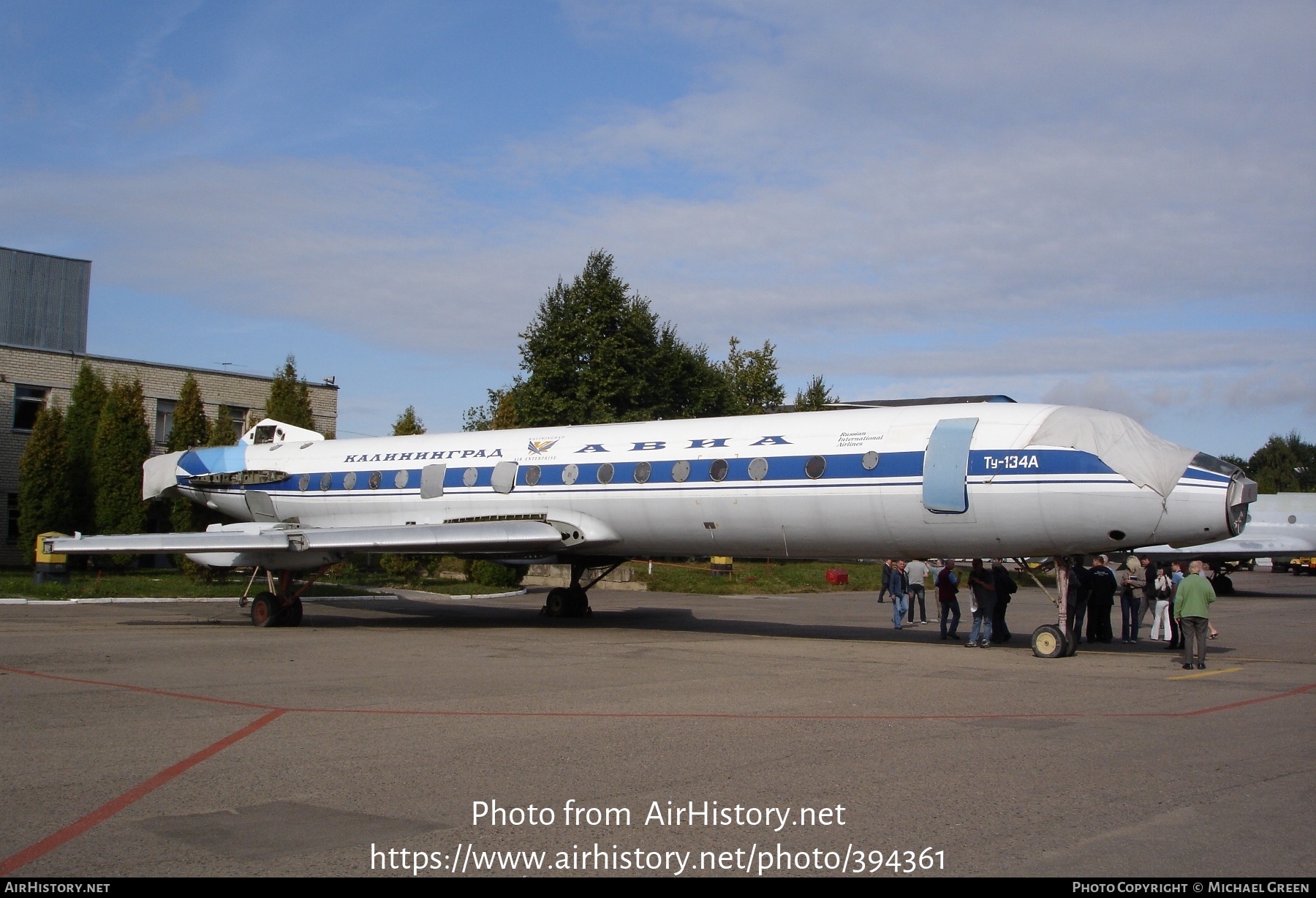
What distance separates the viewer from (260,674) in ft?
42.3

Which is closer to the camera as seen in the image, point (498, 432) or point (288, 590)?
point (288, 590)

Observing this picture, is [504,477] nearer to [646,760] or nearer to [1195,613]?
[1195,613]

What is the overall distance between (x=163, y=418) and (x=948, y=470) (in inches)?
1355

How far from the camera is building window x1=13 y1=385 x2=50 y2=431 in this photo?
124 feet

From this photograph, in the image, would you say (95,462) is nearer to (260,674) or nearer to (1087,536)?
(260,674)

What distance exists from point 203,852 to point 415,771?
2068 mm

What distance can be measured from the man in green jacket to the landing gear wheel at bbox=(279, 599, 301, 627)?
15.2 meters

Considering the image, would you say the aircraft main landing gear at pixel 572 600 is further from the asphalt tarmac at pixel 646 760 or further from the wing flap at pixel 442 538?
the asphalt tarmac at pixel 646 760

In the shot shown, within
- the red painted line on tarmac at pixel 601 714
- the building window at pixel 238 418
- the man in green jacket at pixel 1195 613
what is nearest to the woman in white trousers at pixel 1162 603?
the man in green jacket at pixel 1195 613

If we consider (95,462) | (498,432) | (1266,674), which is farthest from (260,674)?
(95,462)

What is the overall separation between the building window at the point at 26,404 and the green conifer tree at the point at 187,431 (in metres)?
6.61

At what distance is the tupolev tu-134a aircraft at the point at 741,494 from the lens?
48.5ft
